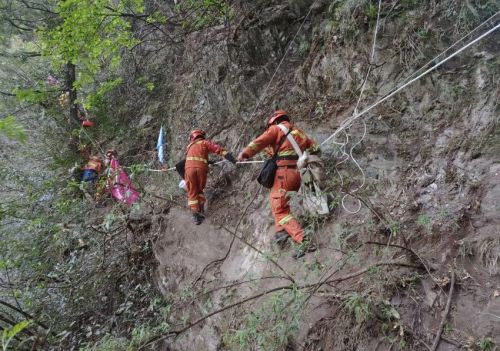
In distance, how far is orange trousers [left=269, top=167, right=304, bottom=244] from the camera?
5.46 metres

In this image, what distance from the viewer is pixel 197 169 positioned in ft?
24.8

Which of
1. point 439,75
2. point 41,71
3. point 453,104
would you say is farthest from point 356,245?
point 41,71

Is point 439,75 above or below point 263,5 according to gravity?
below

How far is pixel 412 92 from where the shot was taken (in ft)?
18.9

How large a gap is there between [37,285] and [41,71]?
974 centimetres

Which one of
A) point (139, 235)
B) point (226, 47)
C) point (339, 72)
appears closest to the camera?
point (339, 72)

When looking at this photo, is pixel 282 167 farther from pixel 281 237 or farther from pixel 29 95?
pixel 29 95

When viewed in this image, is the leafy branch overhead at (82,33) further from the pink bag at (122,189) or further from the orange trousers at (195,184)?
the orange trousers at (195,184)

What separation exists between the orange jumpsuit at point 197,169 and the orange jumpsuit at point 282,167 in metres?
1.78

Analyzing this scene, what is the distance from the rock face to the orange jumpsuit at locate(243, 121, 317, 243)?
0.46 metres

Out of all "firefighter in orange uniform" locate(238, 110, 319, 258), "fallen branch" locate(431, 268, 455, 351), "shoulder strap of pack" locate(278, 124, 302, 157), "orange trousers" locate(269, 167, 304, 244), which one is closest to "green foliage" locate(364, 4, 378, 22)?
"firefighter in orange uniform" locate(238, 110, 319, 258)

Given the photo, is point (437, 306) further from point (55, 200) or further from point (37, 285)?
point (55, 200)

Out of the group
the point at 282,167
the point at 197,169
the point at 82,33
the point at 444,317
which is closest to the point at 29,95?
the point at 82,33

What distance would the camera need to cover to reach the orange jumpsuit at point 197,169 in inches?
297
